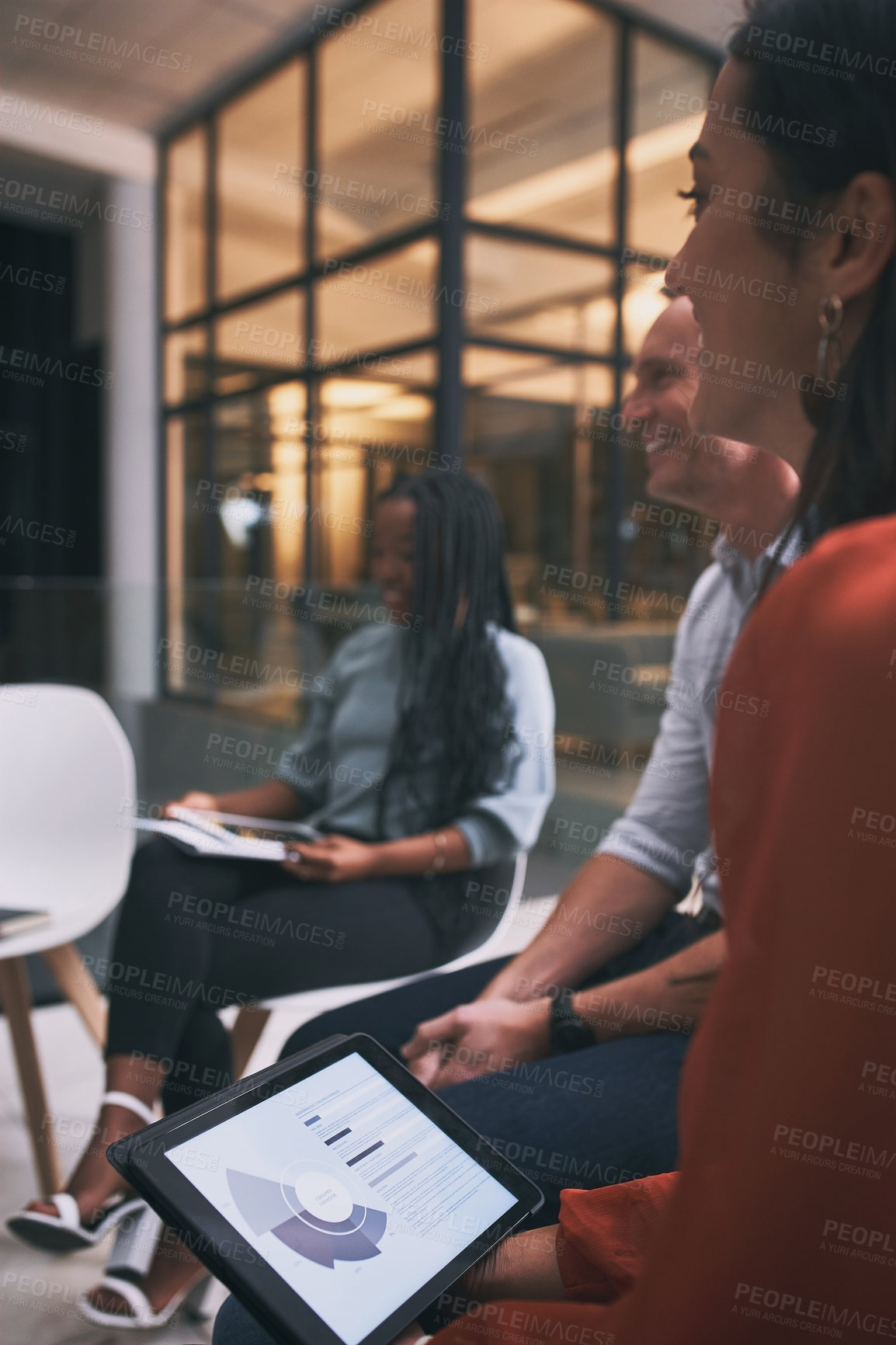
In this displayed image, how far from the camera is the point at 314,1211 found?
1.92 ft

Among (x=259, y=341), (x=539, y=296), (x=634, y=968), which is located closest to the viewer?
(x=634, y=968)

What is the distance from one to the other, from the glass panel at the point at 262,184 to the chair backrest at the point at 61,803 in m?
4.34

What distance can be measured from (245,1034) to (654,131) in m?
5.10

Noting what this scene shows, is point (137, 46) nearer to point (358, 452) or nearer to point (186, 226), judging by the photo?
point (186, 226)

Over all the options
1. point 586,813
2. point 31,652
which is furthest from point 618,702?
point 31,652

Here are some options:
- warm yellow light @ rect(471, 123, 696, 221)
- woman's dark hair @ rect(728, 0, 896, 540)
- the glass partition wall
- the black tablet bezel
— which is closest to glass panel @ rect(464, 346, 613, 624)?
the glass partition wall

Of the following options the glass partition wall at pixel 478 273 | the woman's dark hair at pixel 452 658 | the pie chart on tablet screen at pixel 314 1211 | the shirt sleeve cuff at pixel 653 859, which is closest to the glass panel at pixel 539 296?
the glass partition wall at pixel 478 273

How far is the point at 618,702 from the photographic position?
131 inches

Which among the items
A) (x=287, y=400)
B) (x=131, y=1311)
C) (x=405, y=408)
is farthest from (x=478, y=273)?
(x=131, y=1311)

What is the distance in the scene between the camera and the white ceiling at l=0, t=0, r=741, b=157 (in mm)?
5000

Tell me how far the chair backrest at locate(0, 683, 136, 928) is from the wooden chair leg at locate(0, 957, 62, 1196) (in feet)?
0.68

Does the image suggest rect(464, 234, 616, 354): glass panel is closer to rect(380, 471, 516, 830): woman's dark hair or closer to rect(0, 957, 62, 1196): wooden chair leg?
rect(380, 471, 516, 830): woman's dark hair

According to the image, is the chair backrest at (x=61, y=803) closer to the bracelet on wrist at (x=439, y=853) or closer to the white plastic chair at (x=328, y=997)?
the white plastic chair at (x=328, y=997)

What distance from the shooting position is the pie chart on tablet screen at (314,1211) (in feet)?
1.84
